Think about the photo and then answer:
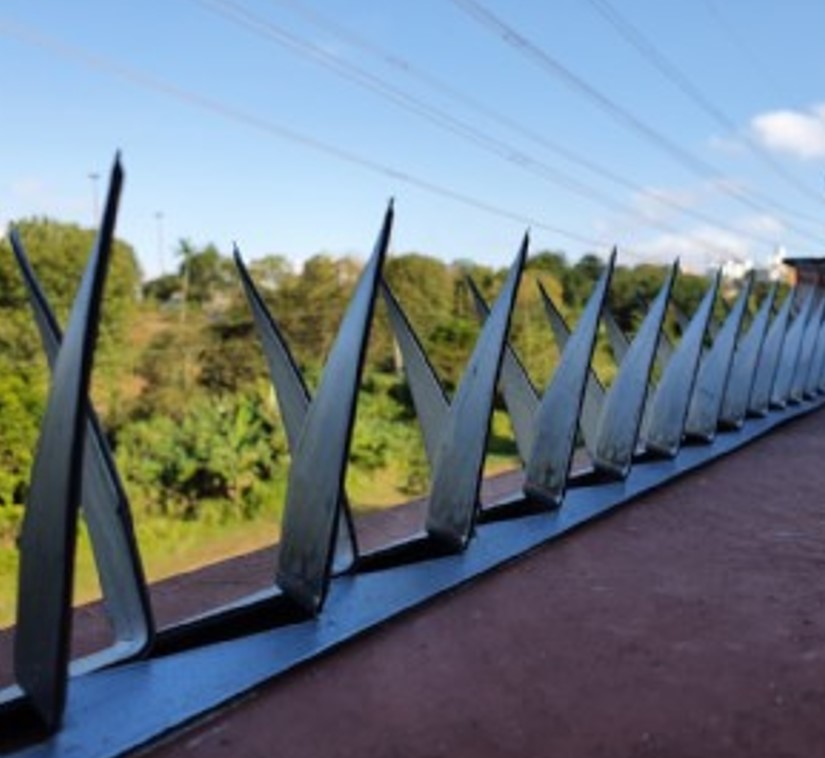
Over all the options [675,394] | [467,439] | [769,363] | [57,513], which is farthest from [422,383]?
[769,363]

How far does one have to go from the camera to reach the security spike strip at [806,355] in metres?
4.31

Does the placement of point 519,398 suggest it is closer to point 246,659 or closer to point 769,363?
point 246,659

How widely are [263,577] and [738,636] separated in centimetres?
73

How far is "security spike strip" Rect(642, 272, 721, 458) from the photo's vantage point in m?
2.63

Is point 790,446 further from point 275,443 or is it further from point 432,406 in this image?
point 275,443

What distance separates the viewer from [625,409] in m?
2.28

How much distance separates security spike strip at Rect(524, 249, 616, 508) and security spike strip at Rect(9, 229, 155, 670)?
1024 mm

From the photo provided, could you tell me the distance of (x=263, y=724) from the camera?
100 centimetres

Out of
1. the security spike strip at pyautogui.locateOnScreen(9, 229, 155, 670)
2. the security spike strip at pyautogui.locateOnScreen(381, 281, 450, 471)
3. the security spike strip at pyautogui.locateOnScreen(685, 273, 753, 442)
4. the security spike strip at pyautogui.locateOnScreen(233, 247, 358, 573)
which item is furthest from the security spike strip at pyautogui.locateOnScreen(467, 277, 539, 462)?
the security spike strip at pyautogui.locateOnScreen(9, 229, 155, 670)

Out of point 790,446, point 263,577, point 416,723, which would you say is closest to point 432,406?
point 263,577

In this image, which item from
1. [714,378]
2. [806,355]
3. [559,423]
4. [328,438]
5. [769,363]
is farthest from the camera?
[806,355]

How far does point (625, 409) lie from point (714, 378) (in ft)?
2.88

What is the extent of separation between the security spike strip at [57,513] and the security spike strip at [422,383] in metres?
0.80

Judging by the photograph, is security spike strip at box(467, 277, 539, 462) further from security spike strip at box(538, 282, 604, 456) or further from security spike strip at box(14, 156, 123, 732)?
security spike strip at box(14, 156, 123, 732)
